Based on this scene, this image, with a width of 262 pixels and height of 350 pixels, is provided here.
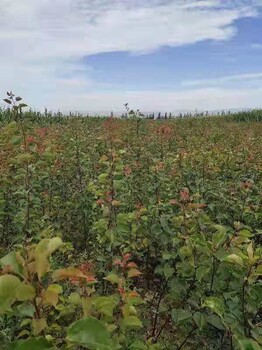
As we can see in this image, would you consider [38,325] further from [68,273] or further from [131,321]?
[131,321]

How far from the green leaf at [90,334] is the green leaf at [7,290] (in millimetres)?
156

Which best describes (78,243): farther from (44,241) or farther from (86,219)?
(44,241)

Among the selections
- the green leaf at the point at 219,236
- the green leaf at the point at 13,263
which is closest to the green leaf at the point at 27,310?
the green leaf at the point at 13,263

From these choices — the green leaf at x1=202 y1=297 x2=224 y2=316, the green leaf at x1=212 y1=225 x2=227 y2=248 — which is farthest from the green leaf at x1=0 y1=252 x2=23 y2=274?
the green leaf at x1=212 y1=225 x2=227 y2=248

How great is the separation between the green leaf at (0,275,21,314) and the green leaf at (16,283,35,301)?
0.04 m

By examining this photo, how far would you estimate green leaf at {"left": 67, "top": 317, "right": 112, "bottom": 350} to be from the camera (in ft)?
3.08

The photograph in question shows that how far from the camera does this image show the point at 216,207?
175 inches

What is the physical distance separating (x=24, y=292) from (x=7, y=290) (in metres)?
0.08

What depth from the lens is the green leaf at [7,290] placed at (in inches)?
38.8

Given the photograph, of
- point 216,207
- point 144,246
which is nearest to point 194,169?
Answer: point 216,207

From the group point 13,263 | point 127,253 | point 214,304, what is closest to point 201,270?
point 214,304

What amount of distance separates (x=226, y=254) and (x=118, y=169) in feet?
5.66

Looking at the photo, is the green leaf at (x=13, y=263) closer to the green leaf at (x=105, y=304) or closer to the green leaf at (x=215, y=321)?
the green leaf at (x=105, y=304)

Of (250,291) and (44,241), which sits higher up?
(44,241)
